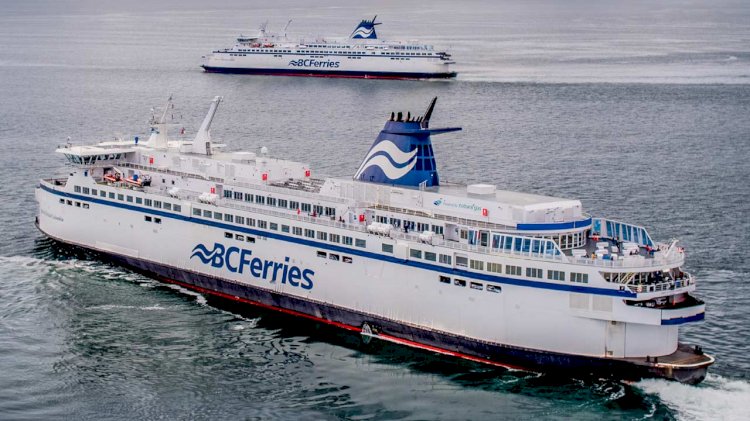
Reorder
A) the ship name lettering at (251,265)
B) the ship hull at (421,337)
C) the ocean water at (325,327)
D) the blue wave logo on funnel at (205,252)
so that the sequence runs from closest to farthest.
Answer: the ocean water at (325,327)
the ship hull at (421,337)
the ship name lettering at (251,265)
the blue wave logo on funnel at (205,252)

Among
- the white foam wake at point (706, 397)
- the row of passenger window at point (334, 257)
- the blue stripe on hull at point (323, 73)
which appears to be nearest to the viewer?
the white foam wake at point (706, 397)

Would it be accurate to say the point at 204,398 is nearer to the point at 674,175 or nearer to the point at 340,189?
the point at 340,189

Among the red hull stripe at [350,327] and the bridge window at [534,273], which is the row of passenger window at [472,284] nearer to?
the bridge window at [534,273]

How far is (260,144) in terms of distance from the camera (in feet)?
331

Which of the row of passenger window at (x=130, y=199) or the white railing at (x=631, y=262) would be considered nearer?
the white railing at (x=631, y=262)

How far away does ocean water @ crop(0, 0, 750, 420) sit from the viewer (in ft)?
140

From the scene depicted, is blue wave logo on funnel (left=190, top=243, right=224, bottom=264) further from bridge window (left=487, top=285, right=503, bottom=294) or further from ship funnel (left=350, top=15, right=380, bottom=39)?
ship funnel (left=350, top=15, right=380, bottom=39)

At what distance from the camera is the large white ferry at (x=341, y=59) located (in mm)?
173375

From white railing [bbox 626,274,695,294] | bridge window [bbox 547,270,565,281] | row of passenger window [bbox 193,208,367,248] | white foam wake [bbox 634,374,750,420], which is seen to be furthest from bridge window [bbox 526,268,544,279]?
row of passenger window [bbox 193,208,367,248]

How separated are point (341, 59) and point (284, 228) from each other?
127 m

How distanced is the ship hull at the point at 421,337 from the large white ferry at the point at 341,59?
118 m

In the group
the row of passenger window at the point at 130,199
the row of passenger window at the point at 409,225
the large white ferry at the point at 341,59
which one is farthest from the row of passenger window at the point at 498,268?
the large white ferry at the point at 341,59

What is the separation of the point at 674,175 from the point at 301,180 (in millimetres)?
39692

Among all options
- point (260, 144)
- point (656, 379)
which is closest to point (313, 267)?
point (656, 379)
